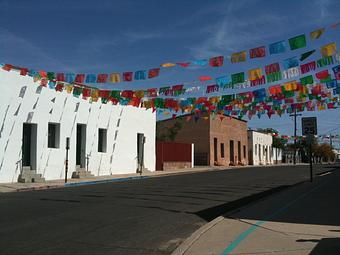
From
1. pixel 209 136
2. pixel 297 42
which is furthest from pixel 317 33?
pixel 209 136

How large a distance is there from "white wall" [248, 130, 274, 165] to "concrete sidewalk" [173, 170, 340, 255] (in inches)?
2571

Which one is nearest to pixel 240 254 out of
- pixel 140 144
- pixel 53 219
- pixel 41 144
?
pixel 53 219

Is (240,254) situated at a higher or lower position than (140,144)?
lower

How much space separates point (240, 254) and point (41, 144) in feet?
72.0

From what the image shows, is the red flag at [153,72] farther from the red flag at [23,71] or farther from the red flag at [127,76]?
the red flag at [23,71]

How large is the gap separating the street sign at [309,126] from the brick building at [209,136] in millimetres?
33949

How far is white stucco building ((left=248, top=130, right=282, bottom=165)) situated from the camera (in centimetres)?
7819

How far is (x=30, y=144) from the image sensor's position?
88.8 ft

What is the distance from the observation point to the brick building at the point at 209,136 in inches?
2361

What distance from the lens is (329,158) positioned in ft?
425

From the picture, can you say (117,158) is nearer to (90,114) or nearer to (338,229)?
(90,114)

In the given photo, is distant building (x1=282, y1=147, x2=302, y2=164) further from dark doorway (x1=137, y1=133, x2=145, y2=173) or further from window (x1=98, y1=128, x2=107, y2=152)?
window (x1=98, y1=128, x2=107, y2=152)

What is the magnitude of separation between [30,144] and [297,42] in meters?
17.4

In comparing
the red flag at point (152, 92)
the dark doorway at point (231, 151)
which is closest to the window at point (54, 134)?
the red flag at point (152, 92)
